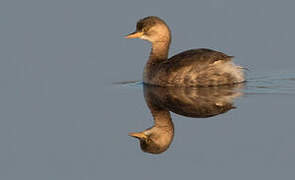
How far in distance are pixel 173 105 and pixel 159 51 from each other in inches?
138

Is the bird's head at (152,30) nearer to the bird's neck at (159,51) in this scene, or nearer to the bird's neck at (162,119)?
the bird's neck at (159,51)

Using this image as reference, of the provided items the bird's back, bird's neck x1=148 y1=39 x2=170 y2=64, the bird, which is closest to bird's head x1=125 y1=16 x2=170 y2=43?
bird's neck x1=148 y1=39 x2=170 y2=64

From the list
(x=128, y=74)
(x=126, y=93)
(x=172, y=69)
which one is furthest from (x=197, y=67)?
(x=128, y=74)

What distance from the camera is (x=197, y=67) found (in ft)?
53.4

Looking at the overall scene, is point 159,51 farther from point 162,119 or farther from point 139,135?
point 139,135

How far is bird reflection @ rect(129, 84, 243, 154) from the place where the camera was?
A: 12617 millimetres

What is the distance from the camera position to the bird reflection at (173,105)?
1262cm

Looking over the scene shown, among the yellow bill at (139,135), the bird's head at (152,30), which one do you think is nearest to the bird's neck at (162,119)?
the yellow bill at (139,135)

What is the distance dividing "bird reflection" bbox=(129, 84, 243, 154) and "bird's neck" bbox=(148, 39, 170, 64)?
3.04 feet

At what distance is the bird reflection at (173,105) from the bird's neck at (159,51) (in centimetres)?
93

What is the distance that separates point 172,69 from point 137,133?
12.5 ft

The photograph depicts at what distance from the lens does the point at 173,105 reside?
573 inches

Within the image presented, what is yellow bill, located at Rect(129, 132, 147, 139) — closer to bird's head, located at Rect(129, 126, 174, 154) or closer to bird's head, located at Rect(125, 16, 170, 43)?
bird's head, located at Rect(129, 126, 174, 154)

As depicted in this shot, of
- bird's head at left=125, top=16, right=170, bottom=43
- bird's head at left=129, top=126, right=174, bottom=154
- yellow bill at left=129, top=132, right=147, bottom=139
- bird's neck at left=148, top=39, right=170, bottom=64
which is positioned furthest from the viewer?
bird's neck at left=148, top=39, right=170, bottom=64
